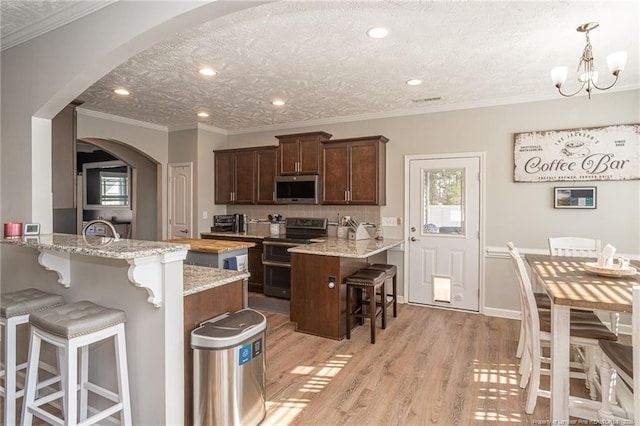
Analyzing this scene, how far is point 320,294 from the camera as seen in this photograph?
3639mm

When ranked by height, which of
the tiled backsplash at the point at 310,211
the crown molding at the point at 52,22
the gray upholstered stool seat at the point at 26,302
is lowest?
the gray upholstered stool seat at the point at 26,302

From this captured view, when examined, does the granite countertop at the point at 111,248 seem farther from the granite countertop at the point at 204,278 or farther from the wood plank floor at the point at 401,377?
the wood plank floor at the point at 401,377

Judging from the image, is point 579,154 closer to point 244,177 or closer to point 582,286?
point 582,286

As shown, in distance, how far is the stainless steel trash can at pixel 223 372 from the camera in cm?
A: 190

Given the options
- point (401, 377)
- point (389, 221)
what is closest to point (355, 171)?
point (389, 221)

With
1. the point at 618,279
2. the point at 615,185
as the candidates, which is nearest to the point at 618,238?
the point at 615,185

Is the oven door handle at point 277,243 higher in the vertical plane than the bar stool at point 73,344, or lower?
higher

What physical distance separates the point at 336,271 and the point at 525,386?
181 cm

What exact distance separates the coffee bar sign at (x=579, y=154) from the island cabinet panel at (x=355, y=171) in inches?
64.4

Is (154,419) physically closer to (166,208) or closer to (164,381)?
(164,381)

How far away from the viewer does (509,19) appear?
2.40 m

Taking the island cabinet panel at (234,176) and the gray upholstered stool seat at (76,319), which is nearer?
the gray upholstered stool seat at (76,319)

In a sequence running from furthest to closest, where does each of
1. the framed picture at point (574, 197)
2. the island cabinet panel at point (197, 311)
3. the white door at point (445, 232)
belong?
the white door at point (445, 232)
the framed picture at point (574, 197)
the island cabinet panel at point (197, 311)

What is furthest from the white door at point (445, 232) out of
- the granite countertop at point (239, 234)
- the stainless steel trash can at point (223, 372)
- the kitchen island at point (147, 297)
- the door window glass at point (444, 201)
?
the stainless steel trash can at point (223, 372)
